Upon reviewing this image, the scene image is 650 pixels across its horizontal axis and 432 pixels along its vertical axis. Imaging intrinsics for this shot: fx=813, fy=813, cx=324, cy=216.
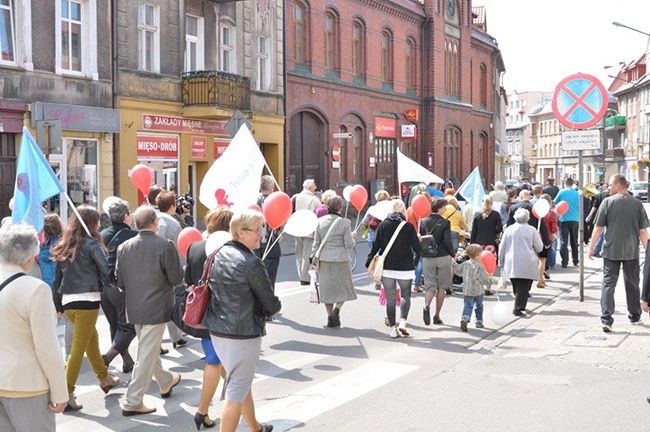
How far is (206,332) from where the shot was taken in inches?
254

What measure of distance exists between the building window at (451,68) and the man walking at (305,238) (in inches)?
1224

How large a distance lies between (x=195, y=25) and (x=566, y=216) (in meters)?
12.5

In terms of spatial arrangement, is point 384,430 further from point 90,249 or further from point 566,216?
point 566,216

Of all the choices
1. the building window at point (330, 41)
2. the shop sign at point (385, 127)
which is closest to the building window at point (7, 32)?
the building window at point (330, 41)

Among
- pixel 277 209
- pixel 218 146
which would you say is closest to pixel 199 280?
pixel 277 209

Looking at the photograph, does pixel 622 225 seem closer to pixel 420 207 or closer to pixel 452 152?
pixel 420 207

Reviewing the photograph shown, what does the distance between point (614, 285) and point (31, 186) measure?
22.1ft

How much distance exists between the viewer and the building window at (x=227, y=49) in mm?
24938

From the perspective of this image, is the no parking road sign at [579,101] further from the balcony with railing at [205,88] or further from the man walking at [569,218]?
the balcony with railing at [205,88]

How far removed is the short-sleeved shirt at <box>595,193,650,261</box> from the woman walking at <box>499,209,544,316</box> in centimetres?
135

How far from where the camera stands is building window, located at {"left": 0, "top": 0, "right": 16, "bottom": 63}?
57.9ft

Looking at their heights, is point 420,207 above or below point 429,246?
above

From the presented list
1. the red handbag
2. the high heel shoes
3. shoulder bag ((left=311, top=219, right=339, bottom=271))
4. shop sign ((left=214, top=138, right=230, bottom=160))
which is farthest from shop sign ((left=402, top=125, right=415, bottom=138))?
the red handbag

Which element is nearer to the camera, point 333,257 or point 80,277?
point 80,277
